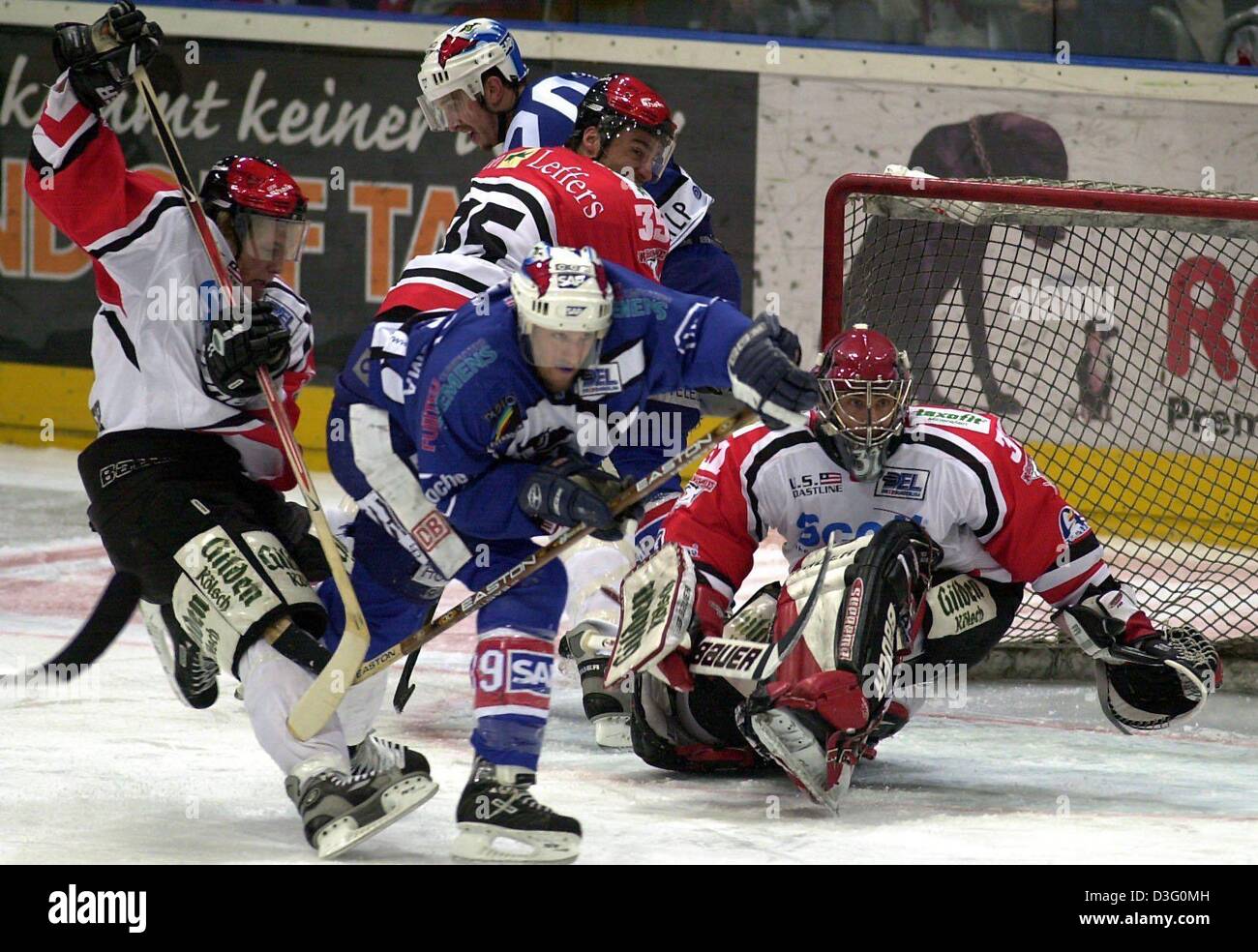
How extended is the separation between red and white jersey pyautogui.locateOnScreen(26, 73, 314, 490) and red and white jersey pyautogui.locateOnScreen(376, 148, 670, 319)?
1.19 feet

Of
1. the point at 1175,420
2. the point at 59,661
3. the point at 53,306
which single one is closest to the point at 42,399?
the point at 53,306

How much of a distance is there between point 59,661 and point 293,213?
103 centimetres

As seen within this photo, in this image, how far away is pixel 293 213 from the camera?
3.67 meters

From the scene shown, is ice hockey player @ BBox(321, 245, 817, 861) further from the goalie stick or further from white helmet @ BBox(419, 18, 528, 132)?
white helmet @ BBox(419, 18, 528, 132)

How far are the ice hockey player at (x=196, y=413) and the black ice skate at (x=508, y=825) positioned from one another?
0.14m

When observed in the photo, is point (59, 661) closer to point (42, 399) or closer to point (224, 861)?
point (224, 861)

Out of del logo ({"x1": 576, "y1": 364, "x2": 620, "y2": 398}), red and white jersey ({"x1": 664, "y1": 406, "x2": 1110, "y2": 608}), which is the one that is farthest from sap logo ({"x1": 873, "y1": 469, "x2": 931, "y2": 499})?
del logo ({"x1": 576, "y1": 364, "x2": 620, "y2": 398})

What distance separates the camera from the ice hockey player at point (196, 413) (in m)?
3.33

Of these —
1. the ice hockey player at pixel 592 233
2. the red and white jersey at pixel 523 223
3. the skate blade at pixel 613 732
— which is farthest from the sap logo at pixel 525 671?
the skate blade at pixel 613 732

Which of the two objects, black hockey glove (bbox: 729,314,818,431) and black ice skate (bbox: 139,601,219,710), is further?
black ice skate (bbox: 139,601,219,710)

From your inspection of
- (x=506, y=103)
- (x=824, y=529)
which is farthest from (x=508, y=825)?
(x=506, y=103)

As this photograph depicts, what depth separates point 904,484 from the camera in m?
3.76

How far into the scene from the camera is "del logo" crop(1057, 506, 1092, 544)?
3.80 meters

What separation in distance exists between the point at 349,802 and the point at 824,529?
3.67 ft
